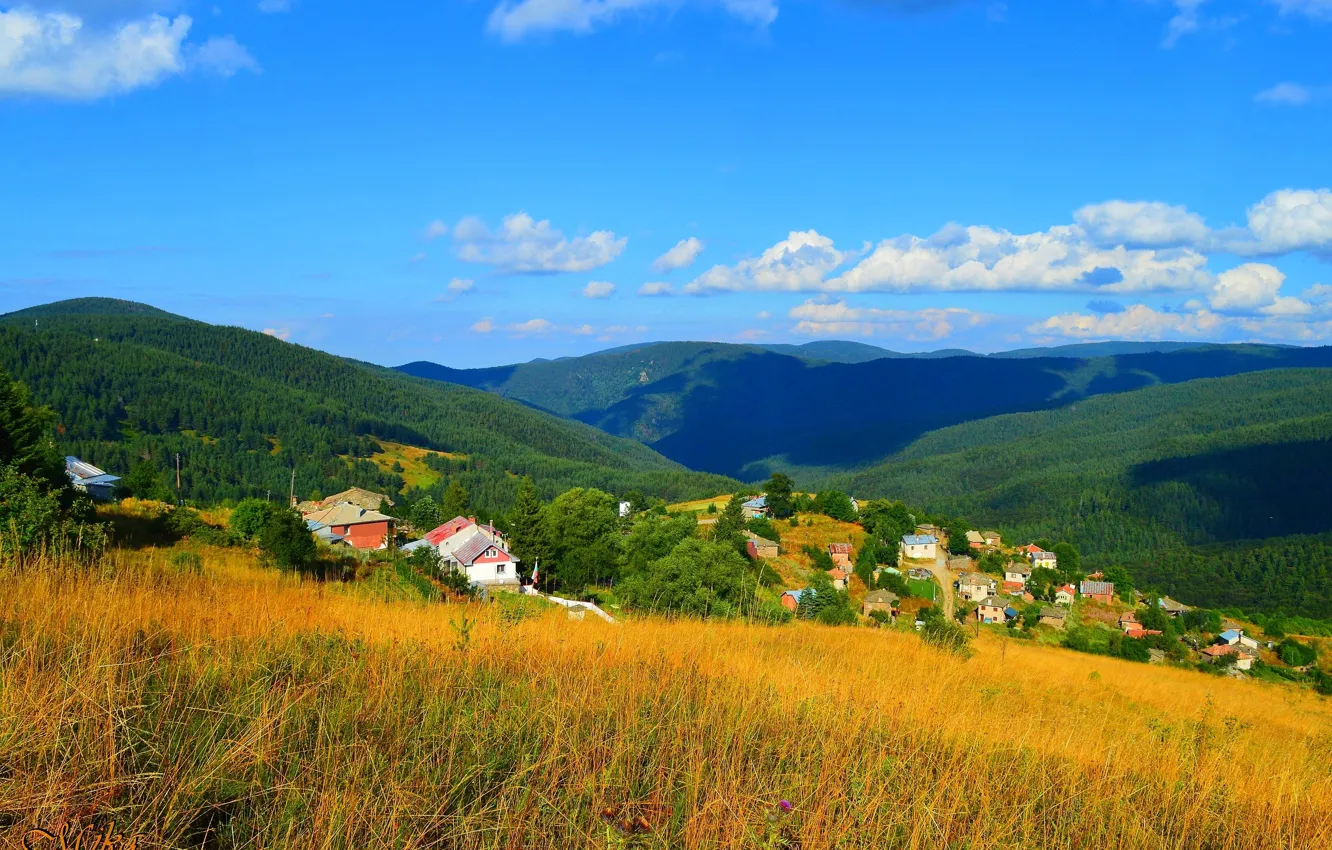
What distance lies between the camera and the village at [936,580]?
47.5m

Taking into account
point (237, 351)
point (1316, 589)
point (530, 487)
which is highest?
point (237, 351)

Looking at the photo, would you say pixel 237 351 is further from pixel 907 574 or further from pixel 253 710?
pixel 253 710

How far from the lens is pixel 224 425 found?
136 meters

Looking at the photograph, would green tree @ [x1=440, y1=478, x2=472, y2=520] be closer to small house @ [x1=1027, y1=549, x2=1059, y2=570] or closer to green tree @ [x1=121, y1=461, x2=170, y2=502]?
green tree @ [x1=121, y1=461, x2=170, y2=502]

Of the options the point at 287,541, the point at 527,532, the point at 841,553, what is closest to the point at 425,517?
the point at 527,532

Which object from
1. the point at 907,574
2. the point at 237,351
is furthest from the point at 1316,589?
the point at 237,351

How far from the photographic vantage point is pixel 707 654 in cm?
652

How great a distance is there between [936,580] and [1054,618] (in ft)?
38.8

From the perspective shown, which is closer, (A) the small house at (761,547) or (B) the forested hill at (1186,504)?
(A) the small house at (761,547)

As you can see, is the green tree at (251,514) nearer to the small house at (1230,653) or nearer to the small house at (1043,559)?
the small house at (1230,653)

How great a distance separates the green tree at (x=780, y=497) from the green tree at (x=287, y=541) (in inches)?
2898

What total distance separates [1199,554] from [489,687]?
146972 mm

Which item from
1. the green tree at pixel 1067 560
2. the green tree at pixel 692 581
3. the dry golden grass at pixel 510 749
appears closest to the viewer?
the dry golden grass at pixel 510 749

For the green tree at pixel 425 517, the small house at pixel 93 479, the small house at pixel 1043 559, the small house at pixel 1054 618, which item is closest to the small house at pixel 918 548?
the small house at pixel 1043 559
